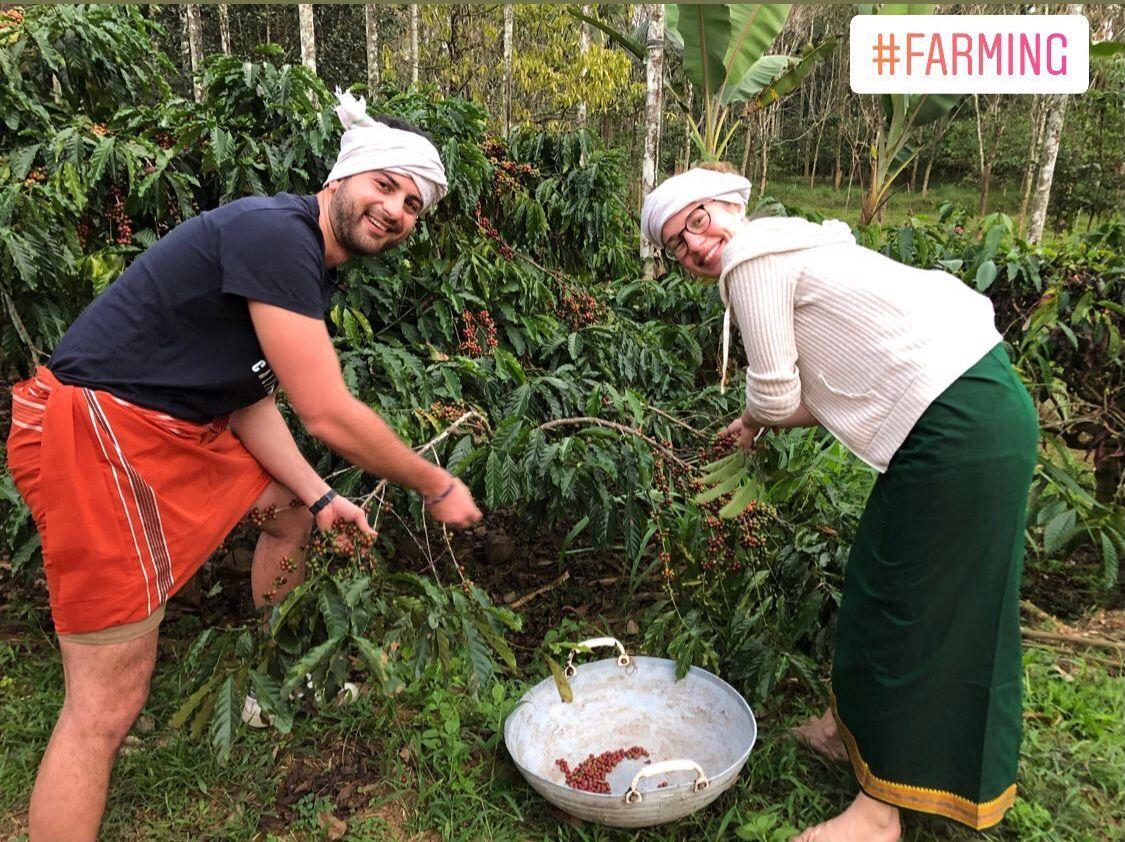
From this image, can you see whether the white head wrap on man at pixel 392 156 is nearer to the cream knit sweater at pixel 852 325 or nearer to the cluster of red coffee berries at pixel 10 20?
the cream knit sweater at pixel 852 325

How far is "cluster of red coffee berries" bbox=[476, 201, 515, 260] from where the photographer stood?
3107 millimetres

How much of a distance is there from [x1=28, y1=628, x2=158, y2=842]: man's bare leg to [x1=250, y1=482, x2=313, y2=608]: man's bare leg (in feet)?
1.64

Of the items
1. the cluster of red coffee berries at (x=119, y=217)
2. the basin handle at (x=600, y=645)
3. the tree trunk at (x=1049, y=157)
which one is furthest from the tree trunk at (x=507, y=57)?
the basin handle at (x=600, y=645)

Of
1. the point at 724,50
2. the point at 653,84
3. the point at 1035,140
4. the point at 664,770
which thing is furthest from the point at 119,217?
the point at 1035,140

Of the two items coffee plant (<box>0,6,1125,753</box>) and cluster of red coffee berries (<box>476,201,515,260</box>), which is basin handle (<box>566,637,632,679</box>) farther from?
cluster of red coffee berries (<box>476,201,515,260</box>)

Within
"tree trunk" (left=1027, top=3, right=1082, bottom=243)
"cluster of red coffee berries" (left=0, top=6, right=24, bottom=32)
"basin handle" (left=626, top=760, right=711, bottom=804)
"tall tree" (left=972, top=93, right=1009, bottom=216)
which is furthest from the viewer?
"tall tree" (left=972, top=93, right=1009, bottom=216)

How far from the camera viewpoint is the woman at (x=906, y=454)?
1.69 m

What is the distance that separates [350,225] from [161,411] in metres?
0.60

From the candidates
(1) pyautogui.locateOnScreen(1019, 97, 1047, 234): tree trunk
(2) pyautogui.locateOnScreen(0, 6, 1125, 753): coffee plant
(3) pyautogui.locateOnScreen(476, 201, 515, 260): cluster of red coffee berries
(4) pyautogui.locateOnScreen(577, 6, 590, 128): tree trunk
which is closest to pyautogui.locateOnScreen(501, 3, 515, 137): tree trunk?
(4) pyautogui.locateOnScreen(577, 6, 590, 128): tree trunk

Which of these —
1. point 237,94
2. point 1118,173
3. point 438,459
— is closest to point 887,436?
point 438,459

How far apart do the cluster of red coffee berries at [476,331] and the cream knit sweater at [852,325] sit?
3.96 ft

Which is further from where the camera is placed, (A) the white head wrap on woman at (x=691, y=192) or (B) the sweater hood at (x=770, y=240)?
(A) the white head wrap on woman at (x=691, y=192)

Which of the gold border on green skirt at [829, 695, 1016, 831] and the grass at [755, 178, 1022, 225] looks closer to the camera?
the gold border on green skirt at [829, 695, 1016, 831]

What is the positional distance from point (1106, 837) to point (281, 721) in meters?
2.01
